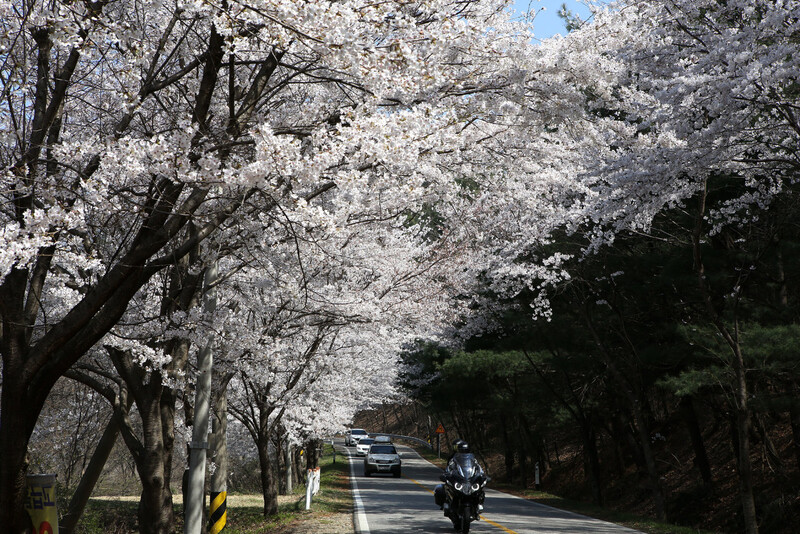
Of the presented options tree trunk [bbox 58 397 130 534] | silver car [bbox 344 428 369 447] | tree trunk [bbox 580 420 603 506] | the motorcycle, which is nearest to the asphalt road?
the motorcycle

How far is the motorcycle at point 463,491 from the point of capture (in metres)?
12.7

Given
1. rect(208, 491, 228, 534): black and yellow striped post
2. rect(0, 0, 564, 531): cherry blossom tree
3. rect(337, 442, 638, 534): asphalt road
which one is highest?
rect(0, 0, 564, 531): cherry blossom tree

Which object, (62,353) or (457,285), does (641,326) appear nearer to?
(457,285)

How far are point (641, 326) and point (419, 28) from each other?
15506 mm

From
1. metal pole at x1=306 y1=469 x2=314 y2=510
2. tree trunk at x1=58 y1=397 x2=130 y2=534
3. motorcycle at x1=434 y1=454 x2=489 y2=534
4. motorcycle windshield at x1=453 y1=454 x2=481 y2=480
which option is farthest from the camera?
metal pole at x1=306 y1=469 x2=314 y2=510

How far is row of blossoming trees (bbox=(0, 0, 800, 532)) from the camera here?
5.74 meters

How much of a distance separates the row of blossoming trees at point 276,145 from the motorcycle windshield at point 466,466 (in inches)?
115

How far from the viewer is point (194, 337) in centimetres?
944

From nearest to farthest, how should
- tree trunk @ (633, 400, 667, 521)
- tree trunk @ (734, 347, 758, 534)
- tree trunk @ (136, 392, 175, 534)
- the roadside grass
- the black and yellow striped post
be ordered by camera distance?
the black and yellow striped post
tree trunk @ (136, 392, 175, 534)
tree trunk @ (734, 347, 758, 534)
the roadside grass
tree trunk @ (633, 400, 667, 521)

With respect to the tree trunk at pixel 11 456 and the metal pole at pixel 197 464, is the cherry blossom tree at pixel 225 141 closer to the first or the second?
the tree trunk at pixel 11 456

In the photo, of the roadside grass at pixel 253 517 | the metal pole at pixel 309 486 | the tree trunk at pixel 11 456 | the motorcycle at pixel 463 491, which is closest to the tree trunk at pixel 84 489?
the tree trunk at pixel 11 456

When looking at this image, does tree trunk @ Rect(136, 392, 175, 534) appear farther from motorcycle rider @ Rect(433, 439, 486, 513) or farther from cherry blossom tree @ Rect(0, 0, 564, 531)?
motorcycle rider @ Rect(433, 439, 486, 513)

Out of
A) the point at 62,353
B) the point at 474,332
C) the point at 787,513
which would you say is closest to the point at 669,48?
the point at 62,353

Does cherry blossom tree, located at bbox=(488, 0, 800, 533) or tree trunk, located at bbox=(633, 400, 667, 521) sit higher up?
cherry blossom tree, located at bbox=(488, 0, 800, 533)
